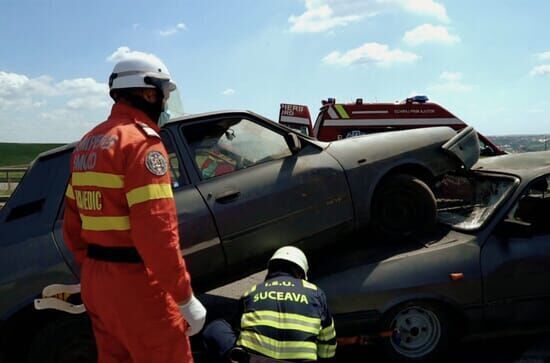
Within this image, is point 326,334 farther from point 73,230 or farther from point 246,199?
point 73,230

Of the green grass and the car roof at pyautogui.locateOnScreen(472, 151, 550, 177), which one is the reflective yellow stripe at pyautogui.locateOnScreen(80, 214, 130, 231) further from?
the green grass

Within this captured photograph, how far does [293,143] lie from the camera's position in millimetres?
4035

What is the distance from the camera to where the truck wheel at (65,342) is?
3.19 m

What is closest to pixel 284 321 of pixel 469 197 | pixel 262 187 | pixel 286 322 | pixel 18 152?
pixel 286 322

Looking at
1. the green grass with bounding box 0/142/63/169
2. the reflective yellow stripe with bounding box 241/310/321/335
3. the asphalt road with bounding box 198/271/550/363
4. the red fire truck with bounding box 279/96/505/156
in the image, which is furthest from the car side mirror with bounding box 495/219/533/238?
the green grass with bounding box 0/142/63/169

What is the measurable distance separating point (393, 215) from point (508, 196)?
889mm

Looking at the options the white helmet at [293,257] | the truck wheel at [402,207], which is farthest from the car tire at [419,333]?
the white helmet at [293,257]

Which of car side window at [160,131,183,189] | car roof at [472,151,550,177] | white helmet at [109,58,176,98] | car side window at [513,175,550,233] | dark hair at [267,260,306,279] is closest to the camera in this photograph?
white helmet at [109,58,176,98]

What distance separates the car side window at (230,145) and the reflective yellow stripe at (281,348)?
146 centimetres

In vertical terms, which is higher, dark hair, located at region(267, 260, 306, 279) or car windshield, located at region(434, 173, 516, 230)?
car windshield, located at region(434, 173, 516, 230)

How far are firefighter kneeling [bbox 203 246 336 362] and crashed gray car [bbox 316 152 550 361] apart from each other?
899 millimetres

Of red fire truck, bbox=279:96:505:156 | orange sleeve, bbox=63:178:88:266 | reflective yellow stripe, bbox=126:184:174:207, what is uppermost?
red fire truck, bbox=279:96:505:156

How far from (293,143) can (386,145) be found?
0.84 m

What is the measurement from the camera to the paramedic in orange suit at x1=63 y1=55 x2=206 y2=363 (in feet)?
6.94
